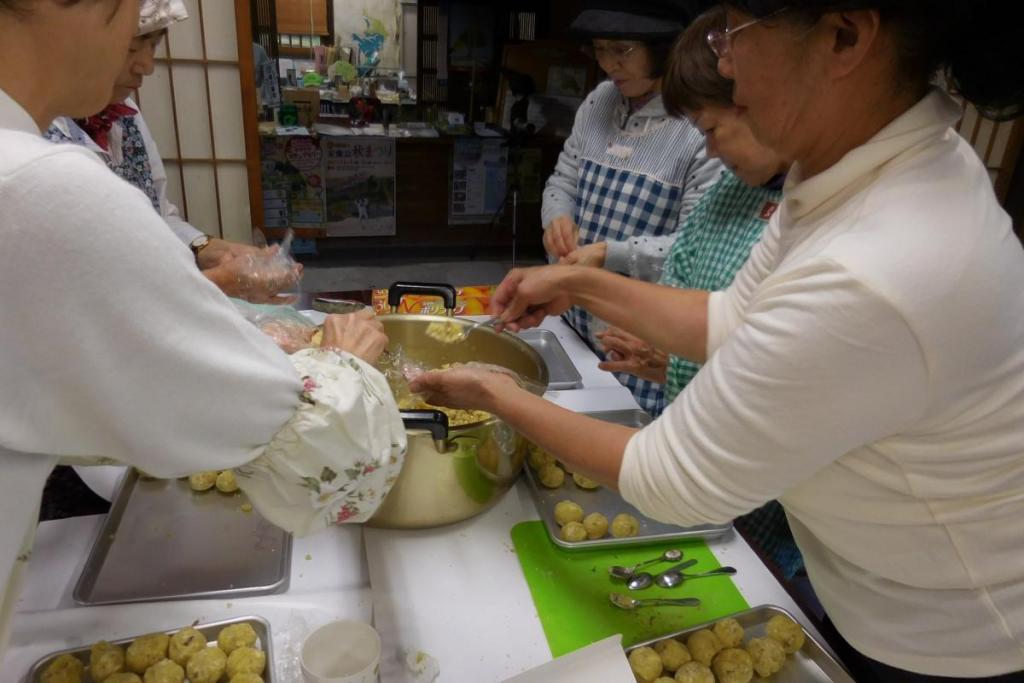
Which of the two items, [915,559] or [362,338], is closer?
[915,559]

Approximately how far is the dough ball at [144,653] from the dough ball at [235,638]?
7 cm

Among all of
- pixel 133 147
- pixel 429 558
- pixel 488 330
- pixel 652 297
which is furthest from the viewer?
pixel 133 147

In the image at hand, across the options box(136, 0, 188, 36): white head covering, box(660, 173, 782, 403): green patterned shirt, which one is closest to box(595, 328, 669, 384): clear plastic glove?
box(660, 173, 782, 403): green patterned shirt

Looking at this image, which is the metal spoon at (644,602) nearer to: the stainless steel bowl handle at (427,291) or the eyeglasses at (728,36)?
the stainless steel bowl handle at (427,291)

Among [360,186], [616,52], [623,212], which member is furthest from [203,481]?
[360,186]

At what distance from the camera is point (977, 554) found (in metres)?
0.78

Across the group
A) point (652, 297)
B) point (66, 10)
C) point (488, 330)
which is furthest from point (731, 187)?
point (66, 10)

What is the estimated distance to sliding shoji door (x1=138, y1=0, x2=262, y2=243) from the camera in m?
2.91

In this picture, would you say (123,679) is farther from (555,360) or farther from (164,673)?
(555,360)

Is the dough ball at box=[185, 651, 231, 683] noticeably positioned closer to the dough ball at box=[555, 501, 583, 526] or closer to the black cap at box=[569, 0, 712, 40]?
the dough ball at box=[555, 501, 583, 526]

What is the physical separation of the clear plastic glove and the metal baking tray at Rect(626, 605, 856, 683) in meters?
0.60

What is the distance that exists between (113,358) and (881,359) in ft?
2.31

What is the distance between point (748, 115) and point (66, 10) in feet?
2.34

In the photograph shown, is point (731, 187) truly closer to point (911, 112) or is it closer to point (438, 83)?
point (911, 112)
